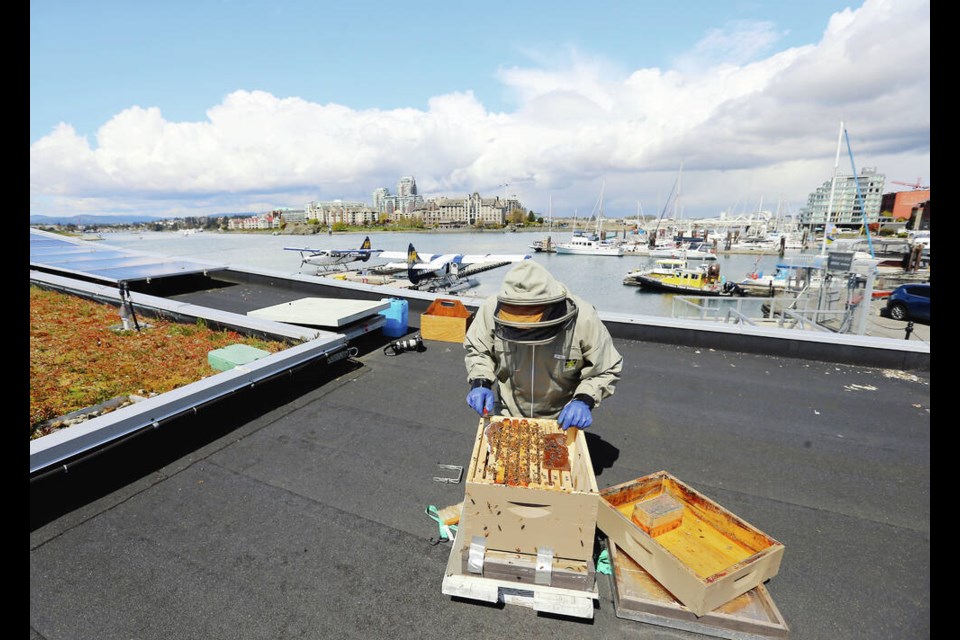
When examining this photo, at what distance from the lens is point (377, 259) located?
209 feet

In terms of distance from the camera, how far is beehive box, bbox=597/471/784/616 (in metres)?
2.70

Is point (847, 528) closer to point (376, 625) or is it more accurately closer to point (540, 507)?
point (540, 507)

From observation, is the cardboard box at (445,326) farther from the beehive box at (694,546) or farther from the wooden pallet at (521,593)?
the wooden pallet at (521,593)

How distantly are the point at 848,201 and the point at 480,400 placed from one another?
578 feet

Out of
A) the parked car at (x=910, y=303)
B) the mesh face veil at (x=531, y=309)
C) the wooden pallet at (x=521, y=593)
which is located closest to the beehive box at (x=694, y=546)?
the wooden pallet at (x=521, y=593)

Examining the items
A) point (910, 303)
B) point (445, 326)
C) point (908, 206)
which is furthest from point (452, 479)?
point (908, 206)

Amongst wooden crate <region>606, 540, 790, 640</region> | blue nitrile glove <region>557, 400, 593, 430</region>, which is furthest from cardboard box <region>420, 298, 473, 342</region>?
wooden crate <region>606, 540, 790, 640</region>

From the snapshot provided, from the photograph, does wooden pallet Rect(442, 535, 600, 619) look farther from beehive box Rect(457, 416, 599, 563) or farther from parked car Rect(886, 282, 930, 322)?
parked car Rect(886, 282, 930, 322)

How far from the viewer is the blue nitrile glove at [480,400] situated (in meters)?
3.50

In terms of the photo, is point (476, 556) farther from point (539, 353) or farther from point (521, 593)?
point (539, 353)

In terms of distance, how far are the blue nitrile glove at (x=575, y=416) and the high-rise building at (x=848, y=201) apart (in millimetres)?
155670

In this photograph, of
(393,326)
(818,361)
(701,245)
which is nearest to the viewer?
(818,361)
